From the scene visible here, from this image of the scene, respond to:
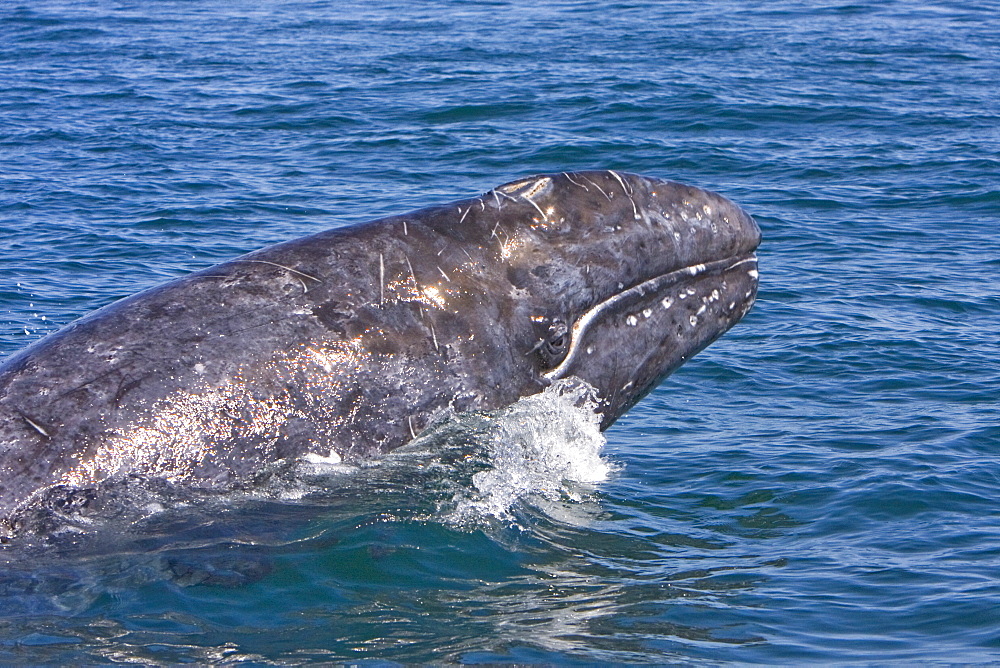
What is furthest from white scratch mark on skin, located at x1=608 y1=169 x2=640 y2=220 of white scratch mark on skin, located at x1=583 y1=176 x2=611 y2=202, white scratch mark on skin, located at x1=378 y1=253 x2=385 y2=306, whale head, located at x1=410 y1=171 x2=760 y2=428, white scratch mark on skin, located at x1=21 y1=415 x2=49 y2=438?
white scratch mark on skin, located at x1=21 y1=415 x2=49 y2=438

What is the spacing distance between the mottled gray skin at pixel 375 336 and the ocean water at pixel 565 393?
0.98ft

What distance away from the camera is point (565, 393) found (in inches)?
371

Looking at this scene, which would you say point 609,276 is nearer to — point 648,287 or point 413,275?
point 648,287

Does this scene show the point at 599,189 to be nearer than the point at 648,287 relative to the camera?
Yes

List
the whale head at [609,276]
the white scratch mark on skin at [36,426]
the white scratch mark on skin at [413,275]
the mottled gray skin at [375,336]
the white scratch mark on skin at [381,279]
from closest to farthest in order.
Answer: the white scratch mark on skin at [36,426] < the mottled gray skin at [375,336] < the white scratch mark on skin at [381,279] < the white scratch mark on skin at [413,275] < the whale head at [609,276]

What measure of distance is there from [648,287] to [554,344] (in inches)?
39.0

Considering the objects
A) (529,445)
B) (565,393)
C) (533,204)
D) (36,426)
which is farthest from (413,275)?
(36,426)

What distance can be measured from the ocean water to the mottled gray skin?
0.98 feet

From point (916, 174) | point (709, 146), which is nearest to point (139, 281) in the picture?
point (709, 146)

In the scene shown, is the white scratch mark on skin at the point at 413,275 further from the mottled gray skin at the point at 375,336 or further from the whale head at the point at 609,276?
the whale head at the point at 609,276

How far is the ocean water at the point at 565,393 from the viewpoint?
786cm

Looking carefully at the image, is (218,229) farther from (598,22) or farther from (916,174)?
(598,22)

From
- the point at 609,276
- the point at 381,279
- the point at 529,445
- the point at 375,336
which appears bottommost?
the point at 529,445

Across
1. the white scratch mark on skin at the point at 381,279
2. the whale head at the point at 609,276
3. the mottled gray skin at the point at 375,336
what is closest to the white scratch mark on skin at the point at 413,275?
the mottled gray skin at the point at 375,336
